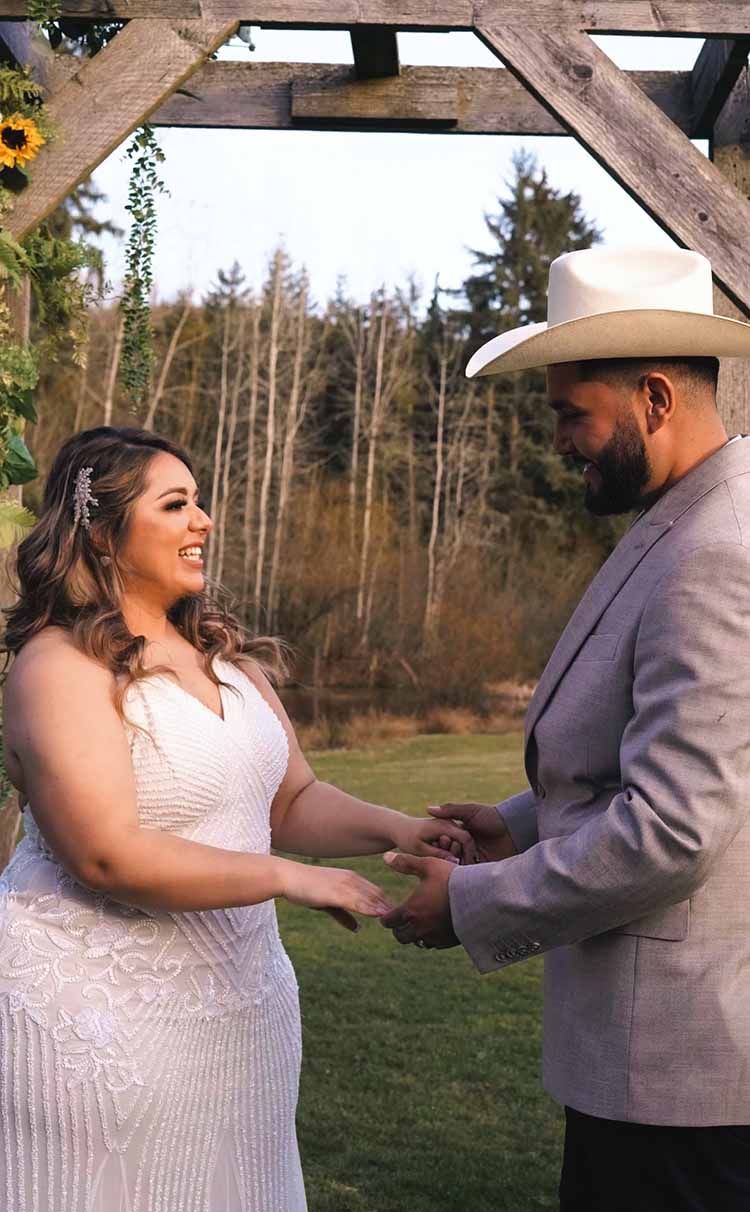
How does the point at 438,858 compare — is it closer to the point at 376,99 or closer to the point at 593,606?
the point at 593,606

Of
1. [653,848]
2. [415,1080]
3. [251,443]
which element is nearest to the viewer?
[653,848]

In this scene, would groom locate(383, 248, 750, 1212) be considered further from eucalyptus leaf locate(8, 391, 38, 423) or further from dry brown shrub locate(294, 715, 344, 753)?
dry brown shrub locate(294, 715, 344, 753)

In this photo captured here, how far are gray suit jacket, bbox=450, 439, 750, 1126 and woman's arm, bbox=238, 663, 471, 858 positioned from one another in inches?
27.8

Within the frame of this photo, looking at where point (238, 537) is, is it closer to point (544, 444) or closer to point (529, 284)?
point (544, 444)

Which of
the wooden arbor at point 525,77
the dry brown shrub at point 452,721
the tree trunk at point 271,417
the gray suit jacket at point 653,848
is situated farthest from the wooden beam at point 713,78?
the tree trunk at point 271,417

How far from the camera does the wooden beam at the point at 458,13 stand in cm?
376

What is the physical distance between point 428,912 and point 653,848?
0.55m

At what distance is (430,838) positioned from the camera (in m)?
3.20

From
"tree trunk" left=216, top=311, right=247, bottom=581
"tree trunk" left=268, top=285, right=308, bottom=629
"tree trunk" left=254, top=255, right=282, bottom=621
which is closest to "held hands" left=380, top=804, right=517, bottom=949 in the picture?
"tree trunk" left=268, top=285, right=308, bottom=629

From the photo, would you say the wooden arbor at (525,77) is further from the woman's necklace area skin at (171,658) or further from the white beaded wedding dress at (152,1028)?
the white beaded wedding dress at (152,1028)

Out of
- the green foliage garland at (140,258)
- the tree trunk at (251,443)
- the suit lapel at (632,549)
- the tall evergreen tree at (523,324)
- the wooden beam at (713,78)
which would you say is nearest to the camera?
the suit lapel at (632,549)

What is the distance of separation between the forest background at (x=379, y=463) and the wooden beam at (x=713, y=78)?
740 inches

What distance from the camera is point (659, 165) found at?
377 cm

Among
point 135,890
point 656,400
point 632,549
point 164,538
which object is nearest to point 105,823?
point 135,890
